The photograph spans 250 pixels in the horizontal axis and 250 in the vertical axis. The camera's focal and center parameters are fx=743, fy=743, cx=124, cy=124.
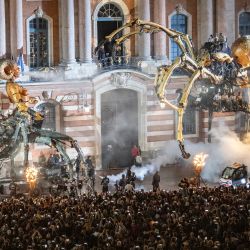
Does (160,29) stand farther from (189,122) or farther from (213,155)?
(189,122)

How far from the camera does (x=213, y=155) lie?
47406 mm

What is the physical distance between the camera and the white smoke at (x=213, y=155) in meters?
44.6

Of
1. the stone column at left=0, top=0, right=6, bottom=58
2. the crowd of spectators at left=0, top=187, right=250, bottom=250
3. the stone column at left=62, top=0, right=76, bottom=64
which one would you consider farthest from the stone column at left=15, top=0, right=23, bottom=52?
the crowd of spectators at left=0, top=187, right=250, bottom=250

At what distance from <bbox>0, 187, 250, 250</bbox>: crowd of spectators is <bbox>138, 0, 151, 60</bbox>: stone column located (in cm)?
1875

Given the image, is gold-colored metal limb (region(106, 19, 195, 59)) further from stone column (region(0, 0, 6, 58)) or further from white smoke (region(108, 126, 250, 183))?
stone column (region(0, 0, 6, 58))

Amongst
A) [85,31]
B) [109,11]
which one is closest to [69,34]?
[85,31]

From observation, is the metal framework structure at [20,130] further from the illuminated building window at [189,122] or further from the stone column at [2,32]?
the illuminated building window at [189,122]

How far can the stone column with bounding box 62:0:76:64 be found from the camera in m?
46.3

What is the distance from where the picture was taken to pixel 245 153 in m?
45.6

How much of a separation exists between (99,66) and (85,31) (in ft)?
7.80

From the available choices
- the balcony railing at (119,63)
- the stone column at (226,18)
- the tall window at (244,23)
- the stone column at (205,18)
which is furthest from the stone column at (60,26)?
the tall window at (244,23)

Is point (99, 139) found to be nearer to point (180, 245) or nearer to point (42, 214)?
point (42, 214)

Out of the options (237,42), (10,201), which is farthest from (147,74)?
(10,201)

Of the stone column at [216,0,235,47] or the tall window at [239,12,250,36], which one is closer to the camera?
the stone column at [216,0,235,47]
